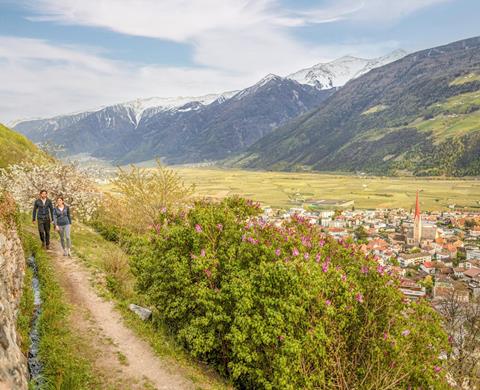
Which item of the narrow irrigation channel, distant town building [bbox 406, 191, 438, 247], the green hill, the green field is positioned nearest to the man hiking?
the narrow irrigation channel

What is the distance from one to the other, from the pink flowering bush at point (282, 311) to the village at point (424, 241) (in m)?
31.3

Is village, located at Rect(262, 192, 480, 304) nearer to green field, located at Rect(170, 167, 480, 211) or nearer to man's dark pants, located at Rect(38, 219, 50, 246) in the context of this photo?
green field, located at Rect(170, 167, 480, 211)

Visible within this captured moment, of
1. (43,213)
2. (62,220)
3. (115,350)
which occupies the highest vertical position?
(43,213)

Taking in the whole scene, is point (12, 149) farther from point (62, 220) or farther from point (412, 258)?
point (412, 258)

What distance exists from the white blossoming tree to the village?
21.4 metres

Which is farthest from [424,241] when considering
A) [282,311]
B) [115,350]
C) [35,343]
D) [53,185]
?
[35,343]

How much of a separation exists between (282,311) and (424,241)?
8799cm

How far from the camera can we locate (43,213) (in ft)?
59.5

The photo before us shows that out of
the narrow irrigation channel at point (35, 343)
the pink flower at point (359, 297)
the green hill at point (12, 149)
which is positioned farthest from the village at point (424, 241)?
the narrow irrigation channel at point (35, 343)

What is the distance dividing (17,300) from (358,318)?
32.9 ft

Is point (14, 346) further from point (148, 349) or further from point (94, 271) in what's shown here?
point (94, 271)

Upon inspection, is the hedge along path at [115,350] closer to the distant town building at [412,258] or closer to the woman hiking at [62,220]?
the woman hiking at [62,220]

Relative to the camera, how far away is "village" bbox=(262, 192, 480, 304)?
2166 inches

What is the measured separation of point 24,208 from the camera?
90.2ft
